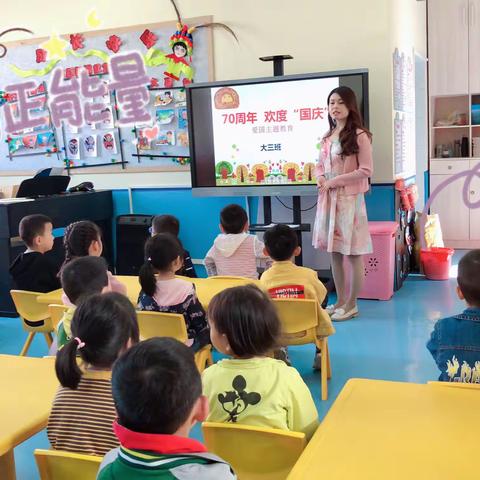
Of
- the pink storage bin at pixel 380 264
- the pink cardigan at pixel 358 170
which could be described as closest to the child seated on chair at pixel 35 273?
the pink cardigan at pixel 358 170

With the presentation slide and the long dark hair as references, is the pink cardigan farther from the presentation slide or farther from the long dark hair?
the presentation slide

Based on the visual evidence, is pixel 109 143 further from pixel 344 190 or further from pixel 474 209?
pixel 474 209

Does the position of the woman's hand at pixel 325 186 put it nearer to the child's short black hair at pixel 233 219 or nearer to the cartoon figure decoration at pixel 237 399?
the child's short black hair at pixel 233 219

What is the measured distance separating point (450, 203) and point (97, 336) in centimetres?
561

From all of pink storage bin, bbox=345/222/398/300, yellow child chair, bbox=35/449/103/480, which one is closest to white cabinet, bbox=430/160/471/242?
pink storage bin, bbox=345/222/398/300

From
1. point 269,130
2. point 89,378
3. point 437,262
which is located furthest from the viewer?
point 437,262

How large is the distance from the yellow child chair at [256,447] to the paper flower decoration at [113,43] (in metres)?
4.81

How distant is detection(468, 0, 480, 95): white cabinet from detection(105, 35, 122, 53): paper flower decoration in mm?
3564

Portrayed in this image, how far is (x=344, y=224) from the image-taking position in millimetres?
4070

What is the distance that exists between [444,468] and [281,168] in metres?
3.90

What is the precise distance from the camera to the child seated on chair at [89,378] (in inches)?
58.6

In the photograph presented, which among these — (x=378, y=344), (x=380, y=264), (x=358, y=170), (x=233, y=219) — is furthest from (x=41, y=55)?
(x=378, y=344)

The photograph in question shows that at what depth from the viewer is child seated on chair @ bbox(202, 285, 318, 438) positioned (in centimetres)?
154

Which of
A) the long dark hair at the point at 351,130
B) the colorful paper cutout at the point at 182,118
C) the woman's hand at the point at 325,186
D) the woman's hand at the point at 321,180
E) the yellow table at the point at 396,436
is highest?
the colorful paper cutout at the point at 182,118
